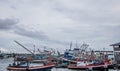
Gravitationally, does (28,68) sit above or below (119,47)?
below

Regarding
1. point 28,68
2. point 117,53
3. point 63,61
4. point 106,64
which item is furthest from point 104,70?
point 63,61

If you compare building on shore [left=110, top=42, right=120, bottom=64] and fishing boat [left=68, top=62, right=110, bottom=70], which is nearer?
fishing boat [left=68, top=62, right=110, bottom=70]

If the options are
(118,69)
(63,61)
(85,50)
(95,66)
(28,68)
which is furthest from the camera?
(85,50)

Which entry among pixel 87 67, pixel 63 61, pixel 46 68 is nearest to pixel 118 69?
pixel 87 67

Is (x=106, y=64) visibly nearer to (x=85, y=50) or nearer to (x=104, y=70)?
(x=104, y=70)

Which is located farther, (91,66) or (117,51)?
(117,51)

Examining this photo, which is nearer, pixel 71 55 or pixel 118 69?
pixel 118 69

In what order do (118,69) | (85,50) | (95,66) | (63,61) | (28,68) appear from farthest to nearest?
(85,50) → (63,61) → (95,66) → (118,69) → (28,68)

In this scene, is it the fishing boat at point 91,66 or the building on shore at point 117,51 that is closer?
the fishing boat at point 91,66

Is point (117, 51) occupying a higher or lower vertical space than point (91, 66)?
higher

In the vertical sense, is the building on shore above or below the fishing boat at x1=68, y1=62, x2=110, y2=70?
above

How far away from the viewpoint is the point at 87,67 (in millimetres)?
85312

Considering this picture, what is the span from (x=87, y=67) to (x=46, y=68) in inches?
626

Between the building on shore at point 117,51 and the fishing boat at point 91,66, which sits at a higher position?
the building on shore at point 117,51
